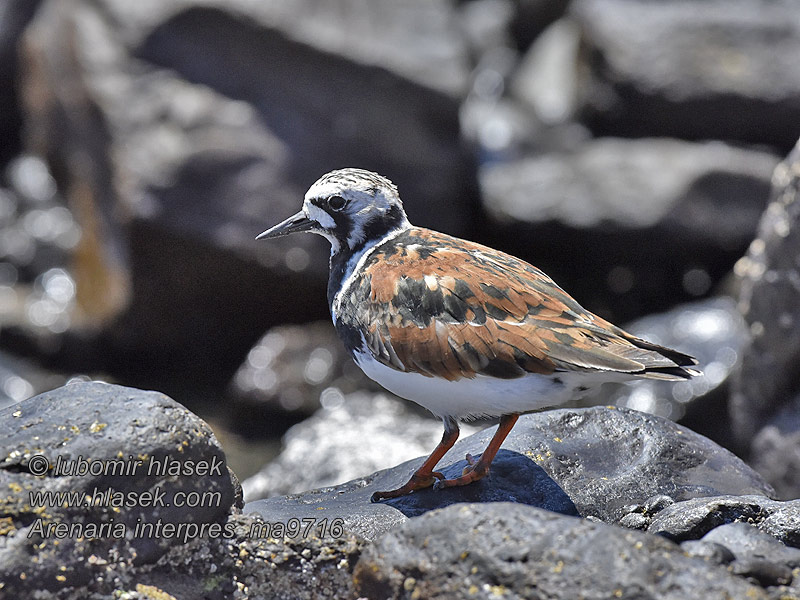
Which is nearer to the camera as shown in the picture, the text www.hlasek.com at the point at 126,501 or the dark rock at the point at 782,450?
the text www.hlasek.com at the point at 126,501

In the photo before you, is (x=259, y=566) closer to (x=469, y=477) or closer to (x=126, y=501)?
(x=126, y=501)

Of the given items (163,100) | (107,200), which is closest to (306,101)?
(163,100)

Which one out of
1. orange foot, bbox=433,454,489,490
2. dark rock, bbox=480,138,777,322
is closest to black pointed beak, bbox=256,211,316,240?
orange foot, bbox=433,454,489,490

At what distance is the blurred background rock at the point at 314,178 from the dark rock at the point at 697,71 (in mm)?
32

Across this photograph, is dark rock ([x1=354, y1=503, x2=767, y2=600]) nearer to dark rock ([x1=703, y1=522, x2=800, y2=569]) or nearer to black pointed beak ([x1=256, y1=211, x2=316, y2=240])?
dark rock ([x1=703, y1=522, x2=800, y2=569])

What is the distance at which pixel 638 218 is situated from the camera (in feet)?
38.6

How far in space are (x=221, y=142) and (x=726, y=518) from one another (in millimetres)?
8133

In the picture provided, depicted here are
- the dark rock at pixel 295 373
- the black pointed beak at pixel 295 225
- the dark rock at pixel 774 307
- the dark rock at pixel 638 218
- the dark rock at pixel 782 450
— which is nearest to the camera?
the black pointed beak at pixel 295 225

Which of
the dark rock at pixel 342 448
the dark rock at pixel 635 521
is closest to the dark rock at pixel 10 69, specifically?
the dark rock at pixel 342 448

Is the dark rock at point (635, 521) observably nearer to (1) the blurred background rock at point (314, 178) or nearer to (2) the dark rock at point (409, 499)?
(2) the dark rock at point (409, 499)

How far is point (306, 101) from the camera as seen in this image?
11.5 m

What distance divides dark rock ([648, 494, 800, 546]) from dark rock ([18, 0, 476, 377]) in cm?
734

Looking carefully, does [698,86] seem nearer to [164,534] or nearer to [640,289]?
[640,289]

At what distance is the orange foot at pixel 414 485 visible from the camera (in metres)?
5.14
